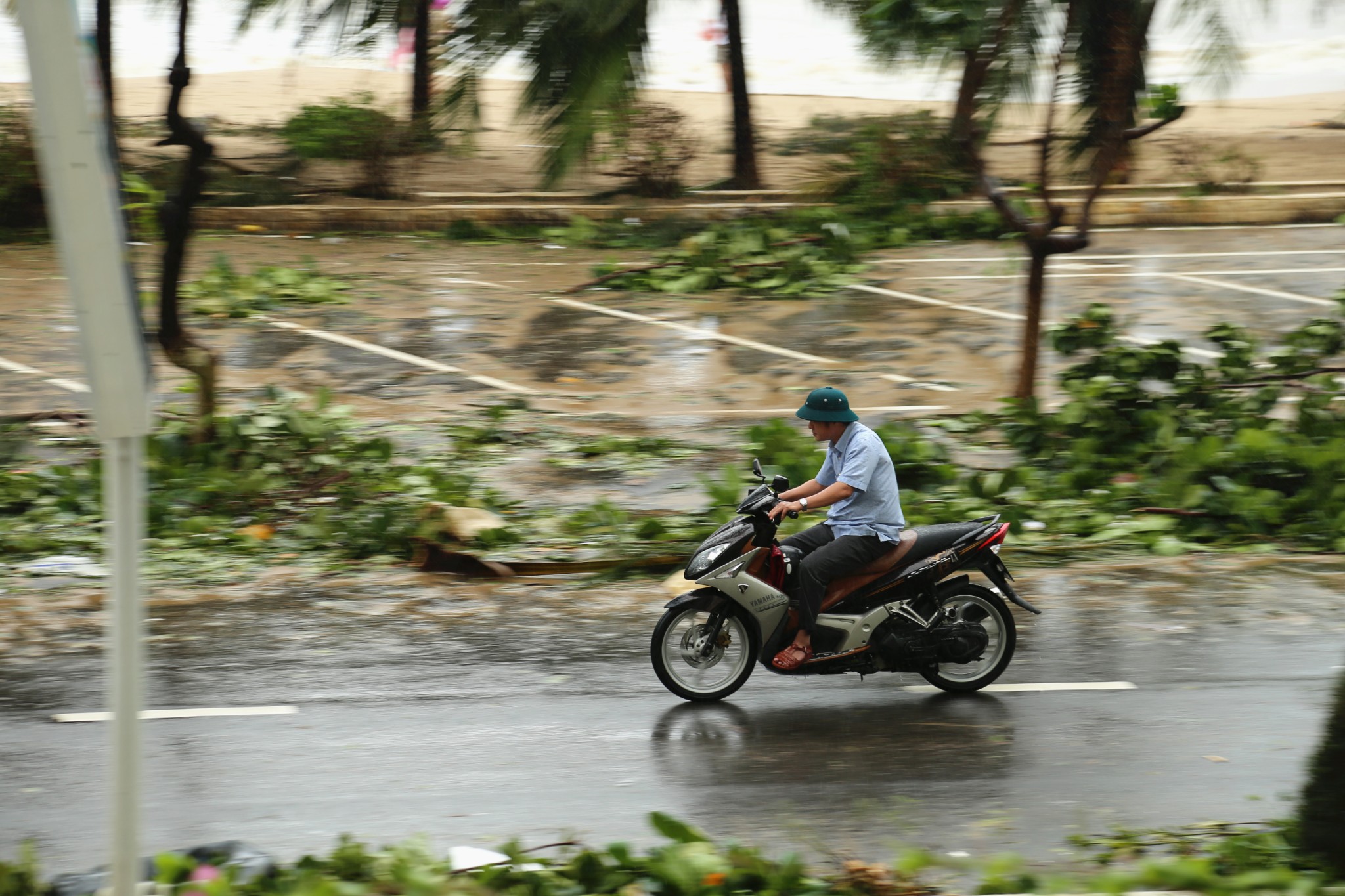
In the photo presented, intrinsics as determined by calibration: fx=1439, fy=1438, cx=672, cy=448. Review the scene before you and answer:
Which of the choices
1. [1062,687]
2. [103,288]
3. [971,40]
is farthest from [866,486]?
[971,40]

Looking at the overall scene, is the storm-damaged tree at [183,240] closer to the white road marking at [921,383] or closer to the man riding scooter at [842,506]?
the man riding scooter at [842,506]

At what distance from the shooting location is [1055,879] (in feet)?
14.1

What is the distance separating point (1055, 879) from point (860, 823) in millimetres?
1036

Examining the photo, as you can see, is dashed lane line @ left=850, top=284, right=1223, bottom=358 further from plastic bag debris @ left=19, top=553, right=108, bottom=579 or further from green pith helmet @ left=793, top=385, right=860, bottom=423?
plastic bag debris @ left=19, top=553, right=108, bottom=579

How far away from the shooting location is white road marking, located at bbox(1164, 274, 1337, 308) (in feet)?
51.9

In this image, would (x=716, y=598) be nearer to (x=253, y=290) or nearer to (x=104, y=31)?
(x=104, y=31)

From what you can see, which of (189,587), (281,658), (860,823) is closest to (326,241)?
(189,587)

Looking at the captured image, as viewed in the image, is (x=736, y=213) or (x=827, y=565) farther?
(x=736, y=213)

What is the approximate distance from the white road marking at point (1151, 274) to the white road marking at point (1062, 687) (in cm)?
1097

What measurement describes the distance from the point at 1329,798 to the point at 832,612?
2.90m

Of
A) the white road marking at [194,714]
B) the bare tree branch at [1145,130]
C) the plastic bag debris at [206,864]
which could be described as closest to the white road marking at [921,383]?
the bare tree branch at [1145,130]

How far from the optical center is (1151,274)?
1734 cm

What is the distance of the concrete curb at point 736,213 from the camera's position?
20141 millimetres

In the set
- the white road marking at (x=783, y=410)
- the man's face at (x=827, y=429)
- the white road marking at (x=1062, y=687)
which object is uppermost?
the white road marking at (x=783, y=410)
